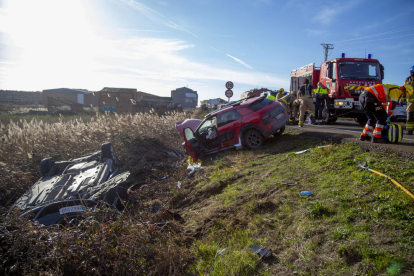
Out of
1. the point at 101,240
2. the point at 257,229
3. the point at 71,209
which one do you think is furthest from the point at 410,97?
the point at 71,209

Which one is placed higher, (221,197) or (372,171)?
(372,171)

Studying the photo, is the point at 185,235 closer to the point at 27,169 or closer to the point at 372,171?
the point at 372,171

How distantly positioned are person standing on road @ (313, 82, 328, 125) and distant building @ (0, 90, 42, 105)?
62.4 meters

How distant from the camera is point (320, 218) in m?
3.46

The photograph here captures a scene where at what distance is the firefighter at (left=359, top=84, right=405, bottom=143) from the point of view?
609cm

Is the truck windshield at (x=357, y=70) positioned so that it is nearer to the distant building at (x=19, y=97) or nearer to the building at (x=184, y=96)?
the distant building at (x=19, y=97)

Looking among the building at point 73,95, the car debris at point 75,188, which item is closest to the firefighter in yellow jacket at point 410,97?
the car debris at point 75,188

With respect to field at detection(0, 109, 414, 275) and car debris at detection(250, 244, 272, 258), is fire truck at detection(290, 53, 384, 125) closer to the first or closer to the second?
field at detection(0, 109, 414, 275)

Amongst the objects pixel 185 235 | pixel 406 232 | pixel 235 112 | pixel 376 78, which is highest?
pixel 376 78

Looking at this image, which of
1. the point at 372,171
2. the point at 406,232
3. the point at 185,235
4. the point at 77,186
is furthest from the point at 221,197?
the point at 77,186

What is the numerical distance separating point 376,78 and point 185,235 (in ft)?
40.9

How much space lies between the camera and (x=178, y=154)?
1088cm

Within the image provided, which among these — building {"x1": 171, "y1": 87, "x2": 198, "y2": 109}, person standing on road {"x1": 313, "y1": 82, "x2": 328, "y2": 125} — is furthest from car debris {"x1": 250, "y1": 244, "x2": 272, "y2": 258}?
building {"x1": 171, "y1": 87, "x2": 198, "y2": 109}

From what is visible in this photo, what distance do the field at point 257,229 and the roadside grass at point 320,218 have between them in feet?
0.04
